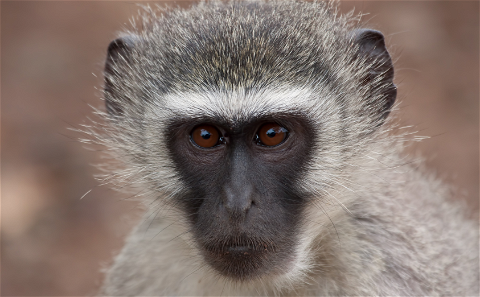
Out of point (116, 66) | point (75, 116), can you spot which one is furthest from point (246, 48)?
point (75, 116)

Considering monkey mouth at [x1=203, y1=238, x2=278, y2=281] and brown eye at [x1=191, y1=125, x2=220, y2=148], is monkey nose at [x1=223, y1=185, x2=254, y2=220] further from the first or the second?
brown eye at [x1=191, y1=125, x2=220, y2=148]

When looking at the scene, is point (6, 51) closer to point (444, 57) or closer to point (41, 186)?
point (41, 186)

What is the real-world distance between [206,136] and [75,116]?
465 centimetres

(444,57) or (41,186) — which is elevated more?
(444,57)

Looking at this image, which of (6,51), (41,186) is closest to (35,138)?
(41,186)

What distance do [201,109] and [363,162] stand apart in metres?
0.97

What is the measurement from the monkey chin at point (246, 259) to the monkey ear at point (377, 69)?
0.99 meters

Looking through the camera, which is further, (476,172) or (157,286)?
(476,172)

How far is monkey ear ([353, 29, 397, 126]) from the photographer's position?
3166mm

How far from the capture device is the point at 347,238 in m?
3.04

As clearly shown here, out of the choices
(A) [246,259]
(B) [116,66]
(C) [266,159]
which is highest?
(B) [116,66]

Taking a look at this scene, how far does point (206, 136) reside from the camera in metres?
2.80

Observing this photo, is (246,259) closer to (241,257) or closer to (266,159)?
(241,257)

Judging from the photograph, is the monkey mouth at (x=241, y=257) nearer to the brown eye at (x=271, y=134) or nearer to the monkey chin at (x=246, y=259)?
the monkey chin at (x=246, y=259)
